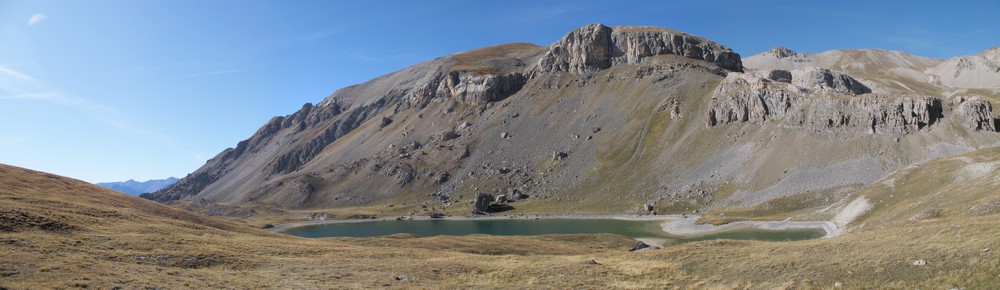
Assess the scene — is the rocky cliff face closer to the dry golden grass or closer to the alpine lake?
the alpine lake

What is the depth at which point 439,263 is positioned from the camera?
43.7 meters

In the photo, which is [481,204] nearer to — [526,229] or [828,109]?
[526,229]

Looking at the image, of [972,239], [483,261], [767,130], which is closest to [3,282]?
[483,261]

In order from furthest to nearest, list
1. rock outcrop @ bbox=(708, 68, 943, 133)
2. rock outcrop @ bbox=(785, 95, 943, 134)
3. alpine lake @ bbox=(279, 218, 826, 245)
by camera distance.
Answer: rock outcrop @ bbox=(708, 68, 943, 133)
rock outcrop @ bbox=(785, 95, 943, 134)
alpine lake @ bbox=(279, 218, 826, 245)

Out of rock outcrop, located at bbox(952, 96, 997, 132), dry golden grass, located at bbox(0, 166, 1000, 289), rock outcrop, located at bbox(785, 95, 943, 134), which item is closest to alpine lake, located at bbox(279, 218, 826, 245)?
dry golden grass, located at bbox(0, 166, 1000, 289)

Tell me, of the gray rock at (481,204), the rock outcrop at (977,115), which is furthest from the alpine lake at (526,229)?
the rock outcrop at (977,115)

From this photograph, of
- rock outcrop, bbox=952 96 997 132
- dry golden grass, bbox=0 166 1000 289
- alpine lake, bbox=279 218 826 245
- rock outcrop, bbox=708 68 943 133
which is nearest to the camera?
dry golden grass, bbox=0 166 1000 289

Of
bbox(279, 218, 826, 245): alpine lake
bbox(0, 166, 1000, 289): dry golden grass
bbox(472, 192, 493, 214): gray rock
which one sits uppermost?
bbox(0, 166, 1000, 289): dry golden grass

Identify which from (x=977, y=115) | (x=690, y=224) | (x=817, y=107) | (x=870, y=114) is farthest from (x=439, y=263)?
(x=817, y=107)

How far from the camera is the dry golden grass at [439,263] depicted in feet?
90.2

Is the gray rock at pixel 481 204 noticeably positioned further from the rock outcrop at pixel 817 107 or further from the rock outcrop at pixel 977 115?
the rock outcrop at pixel 977 115

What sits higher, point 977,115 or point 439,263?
point 977,115

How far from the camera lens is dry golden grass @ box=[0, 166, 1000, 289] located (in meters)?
27.5

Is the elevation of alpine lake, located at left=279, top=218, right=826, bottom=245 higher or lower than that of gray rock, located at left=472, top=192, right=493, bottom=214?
lower
